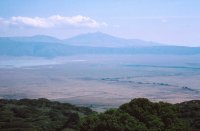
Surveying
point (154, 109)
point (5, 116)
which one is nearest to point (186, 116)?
point (154, 109)

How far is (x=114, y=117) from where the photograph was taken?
1559 centimetres

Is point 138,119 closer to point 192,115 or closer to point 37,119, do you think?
point 192,115

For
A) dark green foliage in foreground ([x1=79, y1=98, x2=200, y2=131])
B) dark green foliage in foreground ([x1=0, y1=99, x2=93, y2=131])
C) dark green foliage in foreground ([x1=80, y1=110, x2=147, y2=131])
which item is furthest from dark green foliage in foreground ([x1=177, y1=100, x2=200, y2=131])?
dark green foliage in foreground ([x1=0, y1=99, x2=93, y2=131])

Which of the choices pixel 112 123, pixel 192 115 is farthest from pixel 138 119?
pixel 192 115

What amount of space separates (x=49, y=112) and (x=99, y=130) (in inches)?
621

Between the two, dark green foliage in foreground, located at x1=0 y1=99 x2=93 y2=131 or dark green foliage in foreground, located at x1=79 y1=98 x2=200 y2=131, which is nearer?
dark green foliage in foreground, located at x1=79 y1=98 x2=200 y2=131

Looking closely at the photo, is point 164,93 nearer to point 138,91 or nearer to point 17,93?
point 138,91

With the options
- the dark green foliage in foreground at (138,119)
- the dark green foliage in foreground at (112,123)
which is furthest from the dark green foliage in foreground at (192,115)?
the dark green foliage in foreground at (112,123)

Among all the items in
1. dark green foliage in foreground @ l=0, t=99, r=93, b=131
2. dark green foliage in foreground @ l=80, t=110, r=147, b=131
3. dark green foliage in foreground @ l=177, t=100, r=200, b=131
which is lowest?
dark green foliage in foreground @ l=0, t=99, r=93, b=131

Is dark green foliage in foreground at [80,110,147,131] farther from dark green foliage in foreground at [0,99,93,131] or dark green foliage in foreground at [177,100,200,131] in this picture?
dark green foliage in foreground at [0,99,93,131]

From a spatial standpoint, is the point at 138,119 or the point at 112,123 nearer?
the point at 112,123

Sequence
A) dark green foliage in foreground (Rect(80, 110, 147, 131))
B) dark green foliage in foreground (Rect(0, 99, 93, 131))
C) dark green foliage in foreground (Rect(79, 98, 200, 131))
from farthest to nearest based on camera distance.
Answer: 1. dark green foliage in foreground (Rect(0, 99, 93, 131))
2. dark green foliage in foreground (Rect(79, 98, 200, 131))
3. dark green foliage in foreground (Rect(80, 110, 147, 131))

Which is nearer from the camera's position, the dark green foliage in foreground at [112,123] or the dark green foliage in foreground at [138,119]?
the dark green foliage in foreground at [112,123]

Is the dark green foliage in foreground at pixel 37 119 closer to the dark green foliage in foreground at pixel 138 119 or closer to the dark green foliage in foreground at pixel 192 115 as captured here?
the dark green foliage in foreground at pixel 192 115
